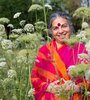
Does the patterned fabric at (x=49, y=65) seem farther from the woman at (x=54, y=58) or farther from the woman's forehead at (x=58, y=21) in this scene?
the woman's forehead at (x=58, y=21)

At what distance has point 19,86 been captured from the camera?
4.17 metres

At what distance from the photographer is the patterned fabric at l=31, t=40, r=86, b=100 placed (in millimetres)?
3842

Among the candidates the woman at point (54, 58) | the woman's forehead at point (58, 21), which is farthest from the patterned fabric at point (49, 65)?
the woman's forehead at point (58, 21)

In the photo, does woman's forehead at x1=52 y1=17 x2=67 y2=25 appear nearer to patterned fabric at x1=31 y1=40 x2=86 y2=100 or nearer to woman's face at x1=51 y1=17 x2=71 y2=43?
woman's face at x1=51 y1=17 x2=71 y2=43

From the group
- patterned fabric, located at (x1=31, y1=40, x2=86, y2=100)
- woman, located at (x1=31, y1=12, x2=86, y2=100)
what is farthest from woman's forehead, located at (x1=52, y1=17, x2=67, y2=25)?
patterned fabric, located at (x1=31, y1=40, x2=86, y2=100)

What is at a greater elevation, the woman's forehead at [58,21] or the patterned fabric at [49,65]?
A: the woman's forehead at [58,21]

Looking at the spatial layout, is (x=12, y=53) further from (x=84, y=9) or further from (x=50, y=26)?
(x=84, y=9)

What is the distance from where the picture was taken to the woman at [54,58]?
3840 mm

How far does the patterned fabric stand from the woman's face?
0.25 feet

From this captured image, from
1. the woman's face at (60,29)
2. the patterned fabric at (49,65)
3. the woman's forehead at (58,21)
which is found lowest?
the patterned fabric at (49,65)

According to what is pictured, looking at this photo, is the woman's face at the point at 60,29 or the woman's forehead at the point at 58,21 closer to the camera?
the woman's face at the point at 60,29

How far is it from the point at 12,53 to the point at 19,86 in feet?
2.52

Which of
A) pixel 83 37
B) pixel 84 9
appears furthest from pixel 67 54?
pixel 84 9

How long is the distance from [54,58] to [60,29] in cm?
22
